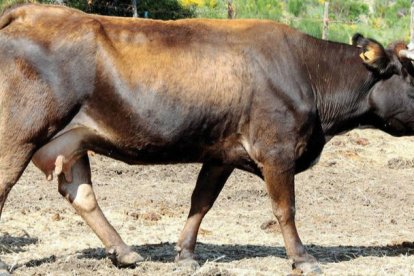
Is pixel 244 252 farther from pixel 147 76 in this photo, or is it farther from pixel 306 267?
pixel 147 76

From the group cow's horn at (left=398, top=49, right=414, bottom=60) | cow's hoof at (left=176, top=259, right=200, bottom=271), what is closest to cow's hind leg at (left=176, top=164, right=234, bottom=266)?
cow's hoof at (left=176, top=259, right=200, bottom=271)

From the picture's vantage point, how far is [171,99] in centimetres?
698

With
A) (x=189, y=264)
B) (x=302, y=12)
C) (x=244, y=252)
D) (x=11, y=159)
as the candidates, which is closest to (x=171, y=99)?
(x=11, y=159)

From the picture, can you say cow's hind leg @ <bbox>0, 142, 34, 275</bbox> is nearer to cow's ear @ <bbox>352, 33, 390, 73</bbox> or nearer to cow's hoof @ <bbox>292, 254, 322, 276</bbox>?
cow's hoof @ <bbox>292, 254, 322, 276</bbox>

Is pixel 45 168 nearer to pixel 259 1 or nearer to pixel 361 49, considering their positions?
pixel 361 49

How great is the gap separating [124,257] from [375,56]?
274cm

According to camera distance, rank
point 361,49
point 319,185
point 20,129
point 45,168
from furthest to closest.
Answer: point 319,185 < point 361,49 < point 45,168 < point 20,129

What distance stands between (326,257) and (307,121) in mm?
1394

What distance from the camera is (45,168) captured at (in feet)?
23.3

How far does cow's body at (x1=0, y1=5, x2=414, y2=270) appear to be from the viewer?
6.74 m

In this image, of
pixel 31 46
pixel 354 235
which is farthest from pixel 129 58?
pixel 354 235

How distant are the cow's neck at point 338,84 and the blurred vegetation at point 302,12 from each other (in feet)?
30.0

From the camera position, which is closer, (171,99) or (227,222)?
(171,99)

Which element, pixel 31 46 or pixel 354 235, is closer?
pixel 31 46
